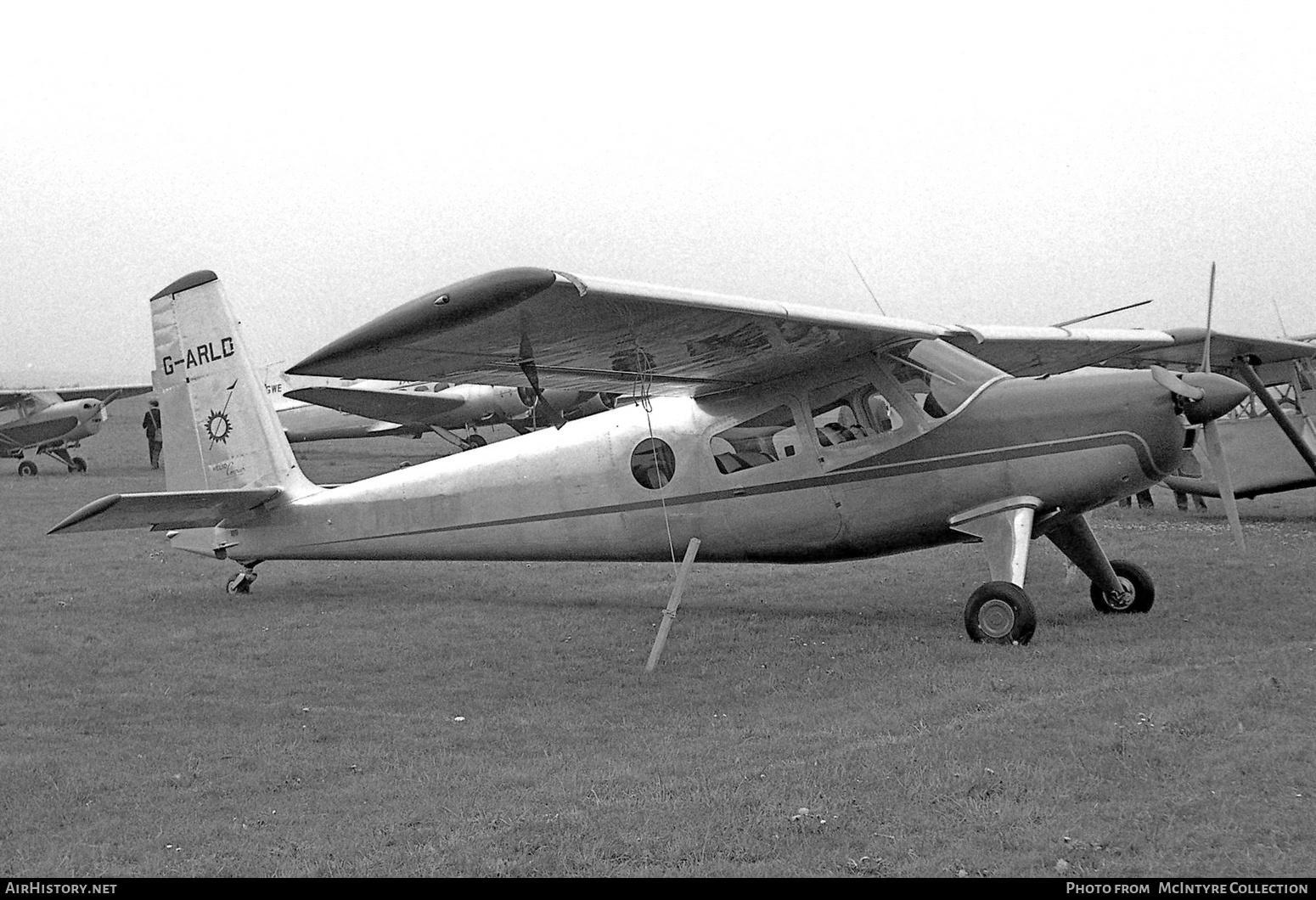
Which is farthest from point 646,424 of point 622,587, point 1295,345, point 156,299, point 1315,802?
point 1295,345

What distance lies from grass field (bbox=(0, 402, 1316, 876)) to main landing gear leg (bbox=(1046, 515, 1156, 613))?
0.16 meters

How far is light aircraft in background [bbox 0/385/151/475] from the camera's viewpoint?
31.3 metres

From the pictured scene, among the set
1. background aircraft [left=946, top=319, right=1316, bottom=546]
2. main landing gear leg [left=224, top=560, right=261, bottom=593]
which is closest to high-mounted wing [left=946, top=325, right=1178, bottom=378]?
background aircraft [left=946, top=319, right=1316, bottom=546]

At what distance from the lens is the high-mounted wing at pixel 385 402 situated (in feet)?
91.3

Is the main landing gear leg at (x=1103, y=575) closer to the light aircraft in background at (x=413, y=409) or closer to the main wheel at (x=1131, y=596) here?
the main wheel at (x=1131, y=596)

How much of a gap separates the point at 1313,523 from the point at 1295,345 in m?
2.41

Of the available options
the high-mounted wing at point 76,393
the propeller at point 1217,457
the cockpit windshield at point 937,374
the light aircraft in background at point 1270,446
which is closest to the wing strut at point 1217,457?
the propeller at point 1217,457

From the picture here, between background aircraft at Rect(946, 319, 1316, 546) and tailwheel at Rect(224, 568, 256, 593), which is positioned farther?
tailwheel at Rect(224, 568, 256, 593)

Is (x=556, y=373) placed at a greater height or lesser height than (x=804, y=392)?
greater

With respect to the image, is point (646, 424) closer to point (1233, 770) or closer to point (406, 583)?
point (406, 583)

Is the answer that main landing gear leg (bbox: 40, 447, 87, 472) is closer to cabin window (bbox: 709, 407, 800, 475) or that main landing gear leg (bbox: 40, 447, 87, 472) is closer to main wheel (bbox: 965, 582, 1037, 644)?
cabin window (bbox: 709, 407, 800, 475)

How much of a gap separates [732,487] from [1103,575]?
2860 millimetres

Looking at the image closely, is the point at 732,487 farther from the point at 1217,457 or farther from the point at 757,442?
the point at 1217,457
